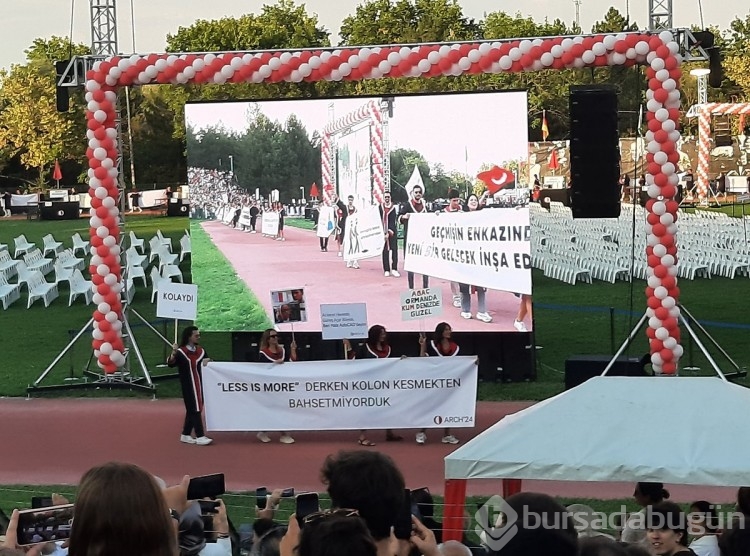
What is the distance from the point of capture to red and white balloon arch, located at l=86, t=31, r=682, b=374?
1612 centimetres

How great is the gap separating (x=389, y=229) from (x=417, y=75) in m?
2.84

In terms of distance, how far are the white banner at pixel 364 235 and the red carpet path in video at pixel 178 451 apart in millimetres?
3155

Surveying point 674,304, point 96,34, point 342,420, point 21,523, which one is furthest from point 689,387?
point 96,34

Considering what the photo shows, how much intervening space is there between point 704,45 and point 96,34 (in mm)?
8697

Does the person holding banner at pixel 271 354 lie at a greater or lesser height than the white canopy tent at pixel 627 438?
lesser

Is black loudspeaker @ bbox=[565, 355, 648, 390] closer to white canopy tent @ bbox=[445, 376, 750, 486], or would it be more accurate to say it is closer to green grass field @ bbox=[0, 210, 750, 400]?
green grass field @ bbox=[0, 210, 750, 400]

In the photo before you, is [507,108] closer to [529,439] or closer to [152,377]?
[152,377]

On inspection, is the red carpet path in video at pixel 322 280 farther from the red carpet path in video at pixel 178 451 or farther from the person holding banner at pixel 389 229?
the red carpet path in video at pixel 178 451

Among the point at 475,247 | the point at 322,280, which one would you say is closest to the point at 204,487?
the point at 475,247

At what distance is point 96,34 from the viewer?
1822 cm

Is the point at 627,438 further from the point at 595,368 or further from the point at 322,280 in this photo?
the point at 322,280

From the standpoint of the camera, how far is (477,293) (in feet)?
60.4

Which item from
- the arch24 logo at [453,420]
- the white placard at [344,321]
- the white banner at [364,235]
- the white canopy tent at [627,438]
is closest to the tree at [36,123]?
the white banner at [364,235]

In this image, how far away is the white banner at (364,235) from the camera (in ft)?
61.8
